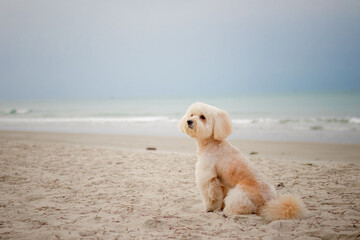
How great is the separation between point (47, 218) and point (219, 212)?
2295mm

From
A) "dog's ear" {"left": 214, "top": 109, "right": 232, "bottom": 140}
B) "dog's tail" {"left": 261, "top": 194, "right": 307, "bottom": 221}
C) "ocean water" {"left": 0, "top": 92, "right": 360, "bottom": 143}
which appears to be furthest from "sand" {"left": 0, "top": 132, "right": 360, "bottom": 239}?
"ocean water" {"left": 0, "top": 92, "right": 360, "bottom": 143}

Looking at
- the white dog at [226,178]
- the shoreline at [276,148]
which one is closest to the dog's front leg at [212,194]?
the white dog at [226,178]

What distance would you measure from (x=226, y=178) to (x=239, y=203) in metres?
0.35

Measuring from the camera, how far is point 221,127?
3.45m

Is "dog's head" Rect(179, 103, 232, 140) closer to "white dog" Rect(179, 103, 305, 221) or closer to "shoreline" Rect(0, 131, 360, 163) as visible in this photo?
"white dog" Rect(179, 103, 305, 221)

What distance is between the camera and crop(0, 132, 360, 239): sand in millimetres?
3025

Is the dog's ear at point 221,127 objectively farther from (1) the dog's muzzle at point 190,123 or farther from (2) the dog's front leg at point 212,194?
(2) the dog's front leg at point 212,194

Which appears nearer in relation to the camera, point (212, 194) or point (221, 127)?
point (221, 127)

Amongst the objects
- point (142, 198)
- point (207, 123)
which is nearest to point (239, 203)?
point (207, 123)

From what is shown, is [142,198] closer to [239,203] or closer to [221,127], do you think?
[239,203]

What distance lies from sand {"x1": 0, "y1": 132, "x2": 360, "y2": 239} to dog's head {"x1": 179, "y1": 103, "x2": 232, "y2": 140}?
1082 millimetres

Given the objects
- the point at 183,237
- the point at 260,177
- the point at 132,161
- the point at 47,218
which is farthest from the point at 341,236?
the point at 132,161

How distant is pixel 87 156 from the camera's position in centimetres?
805

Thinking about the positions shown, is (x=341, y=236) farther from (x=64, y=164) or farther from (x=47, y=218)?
(x=64, y=164)
